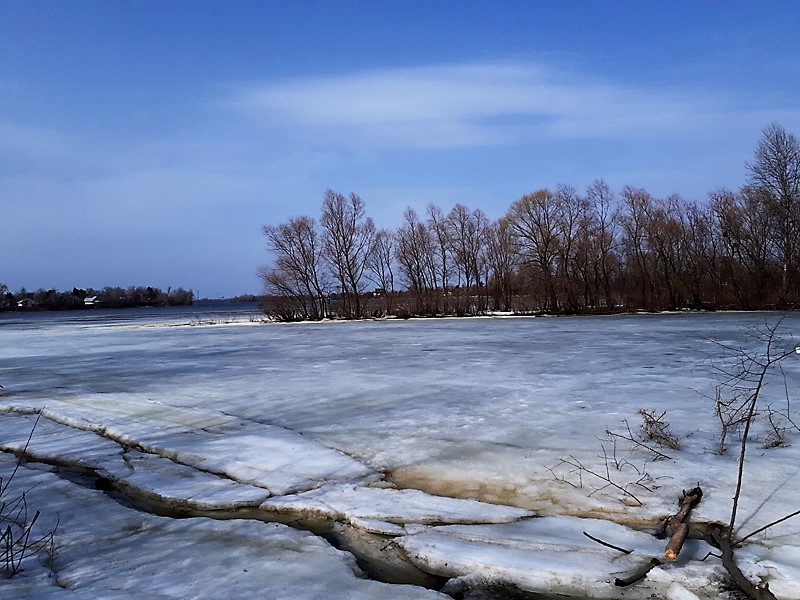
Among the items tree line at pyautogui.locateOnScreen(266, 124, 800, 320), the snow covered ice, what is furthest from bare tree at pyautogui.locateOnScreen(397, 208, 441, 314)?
the snow covered ice

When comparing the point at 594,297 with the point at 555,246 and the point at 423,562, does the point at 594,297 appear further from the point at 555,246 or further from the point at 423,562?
the point at 423,562

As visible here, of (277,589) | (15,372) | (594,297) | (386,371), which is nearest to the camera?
(277,589)

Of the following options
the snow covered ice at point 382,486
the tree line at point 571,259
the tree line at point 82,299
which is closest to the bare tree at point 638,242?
the tree line at point 571,259

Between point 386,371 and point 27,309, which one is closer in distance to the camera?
point 386,371

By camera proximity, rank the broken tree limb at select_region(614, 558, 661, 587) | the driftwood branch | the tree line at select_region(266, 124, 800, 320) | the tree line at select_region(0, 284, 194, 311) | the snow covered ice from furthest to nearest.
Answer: the tree line at select_region(0, 284, 194, 311) < the tree line at select_region(266, 124, 800, 320) < the snow covered ice < the broken tree limb at select_region(614, 558, 661, 587) < the driftwood branch

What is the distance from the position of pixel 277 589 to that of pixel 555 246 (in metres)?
38.9

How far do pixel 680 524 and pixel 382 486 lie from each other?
7.47 ft

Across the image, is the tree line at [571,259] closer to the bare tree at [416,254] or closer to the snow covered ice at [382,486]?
the bare tree at [416,254]

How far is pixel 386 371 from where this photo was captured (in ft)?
35.2

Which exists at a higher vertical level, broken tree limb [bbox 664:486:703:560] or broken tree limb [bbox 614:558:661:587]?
broken tree limb [bbox 664:486:703:560]

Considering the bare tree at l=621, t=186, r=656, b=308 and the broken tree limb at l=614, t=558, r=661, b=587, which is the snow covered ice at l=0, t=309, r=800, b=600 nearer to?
the broken tree limb at l=614, t=558, r=661, b=587

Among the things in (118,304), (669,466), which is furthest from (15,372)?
(118,304)

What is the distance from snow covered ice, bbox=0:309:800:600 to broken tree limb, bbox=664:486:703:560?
66 millimetres

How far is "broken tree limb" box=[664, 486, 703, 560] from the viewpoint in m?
3.11
